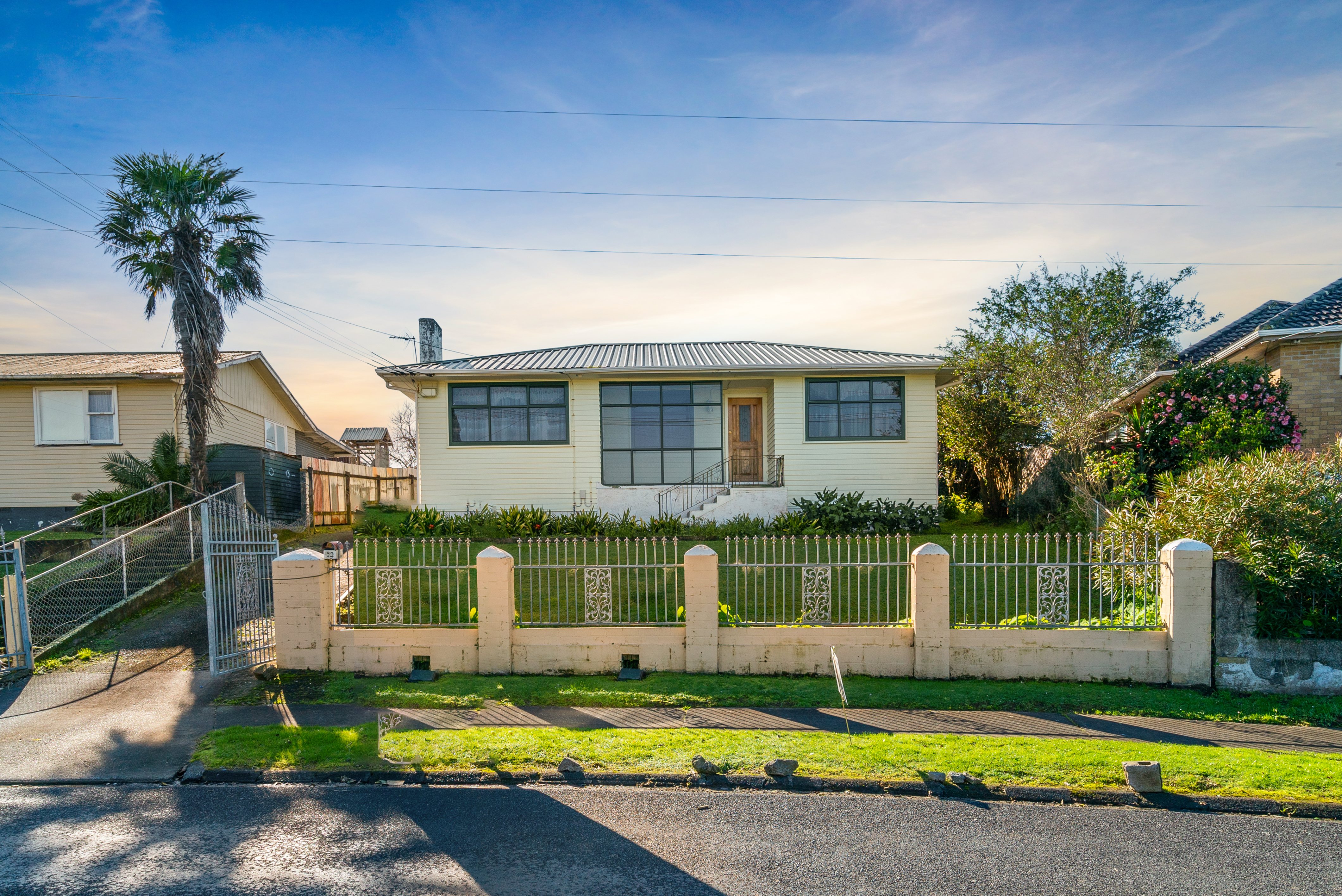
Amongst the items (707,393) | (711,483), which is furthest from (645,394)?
(711,483)

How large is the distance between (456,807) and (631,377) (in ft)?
46.7

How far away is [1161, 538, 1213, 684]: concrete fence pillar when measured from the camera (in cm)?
859

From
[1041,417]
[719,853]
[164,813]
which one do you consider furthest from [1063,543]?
[164,813]

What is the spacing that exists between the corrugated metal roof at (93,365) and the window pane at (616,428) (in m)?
8.53

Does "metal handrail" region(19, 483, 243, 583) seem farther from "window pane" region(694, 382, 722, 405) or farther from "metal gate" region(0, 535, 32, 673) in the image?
"window pane" region(694, 382, 722, 405)

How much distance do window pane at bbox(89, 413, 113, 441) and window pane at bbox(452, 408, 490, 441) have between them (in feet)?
27.3

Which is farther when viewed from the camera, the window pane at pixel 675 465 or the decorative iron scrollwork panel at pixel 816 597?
the window pane at pixel 675 465

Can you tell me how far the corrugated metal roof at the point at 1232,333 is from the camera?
1870 centimetres

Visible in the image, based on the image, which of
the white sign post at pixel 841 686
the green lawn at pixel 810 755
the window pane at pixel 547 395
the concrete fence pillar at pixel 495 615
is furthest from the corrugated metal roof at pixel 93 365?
the white sign post at pixel 841 686

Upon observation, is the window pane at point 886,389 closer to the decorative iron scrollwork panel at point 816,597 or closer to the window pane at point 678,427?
the window pane at point 678,427

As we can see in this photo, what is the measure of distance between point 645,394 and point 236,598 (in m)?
11.6

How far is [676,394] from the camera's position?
19688 mm

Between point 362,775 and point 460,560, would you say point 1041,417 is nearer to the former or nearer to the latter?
point 460,560

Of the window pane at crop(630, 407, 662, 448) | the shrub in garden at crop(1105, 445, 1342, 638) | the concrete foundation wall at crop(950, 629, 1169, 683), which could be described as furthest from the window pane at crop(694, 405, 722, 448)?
the concrete foundation wall at crop(950, 629, 1169, 683)
